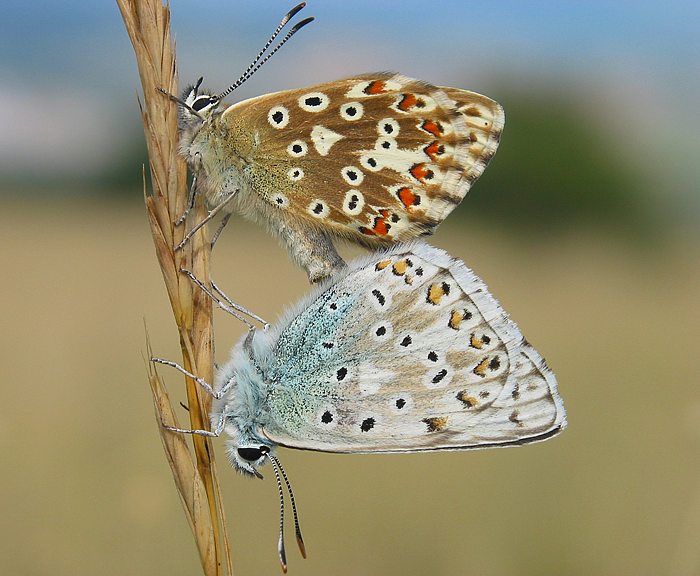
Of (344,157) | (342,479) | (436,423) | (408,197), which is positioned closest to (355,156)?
(344,157)

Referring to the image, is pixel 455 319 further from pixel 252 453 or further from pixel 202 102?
pixel 202 102

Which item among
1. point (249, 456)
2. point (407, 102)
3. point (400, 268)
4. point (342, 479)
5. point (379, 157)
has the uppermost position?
point (407, 102)

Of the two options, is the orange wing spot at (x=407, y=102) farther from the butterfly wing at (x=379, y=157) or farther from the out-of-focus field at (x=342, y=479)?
the out-of-focus field at (x=342, y=479)

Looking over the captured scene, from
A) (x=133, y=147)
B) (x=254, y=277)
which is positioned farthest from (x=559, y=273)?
(x=133, y=147)

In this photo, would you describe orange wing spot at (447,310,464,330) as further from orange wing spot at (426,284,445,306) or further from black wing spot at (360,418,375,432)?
black wing spot at (360,418,375,432)

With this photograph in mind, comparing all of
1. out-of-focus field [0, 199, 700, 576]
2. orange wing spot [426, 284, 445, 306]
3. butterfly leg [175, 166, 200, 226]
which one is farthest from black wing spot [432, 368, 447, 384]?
out-of-focus field [0, 199, 700, 576]

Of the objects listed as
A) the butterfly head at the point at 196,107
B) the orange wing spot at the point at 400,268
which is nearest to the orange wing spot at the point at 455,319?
the orange wing spot at the point at 400,268
